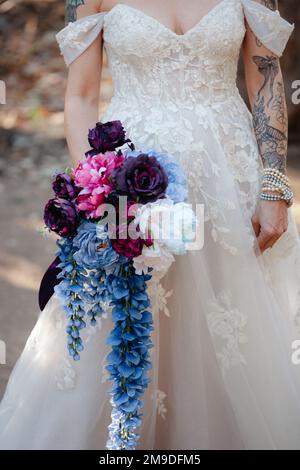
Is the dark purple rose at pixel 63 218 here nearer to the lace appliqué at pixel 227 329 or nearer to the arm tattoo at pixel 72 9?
the lace appliqué at pixel 227 329

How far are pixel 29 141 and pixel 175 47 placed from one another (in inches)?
224

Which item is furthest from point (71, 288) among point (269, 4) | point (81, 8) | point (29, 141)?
point (29, 141)

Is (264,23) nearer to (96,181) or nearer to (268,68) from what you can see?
(268,68)

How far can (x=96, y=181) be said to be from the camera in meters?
2.01

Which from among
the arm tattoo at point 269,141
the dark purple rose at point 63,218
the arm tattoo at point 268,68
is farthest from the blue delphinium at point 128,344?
the arm tattoo at point 268,68

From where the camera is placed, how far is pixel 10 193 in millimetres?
6871

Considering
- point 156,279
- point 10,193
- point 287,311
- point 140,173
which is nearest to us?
point 140,173

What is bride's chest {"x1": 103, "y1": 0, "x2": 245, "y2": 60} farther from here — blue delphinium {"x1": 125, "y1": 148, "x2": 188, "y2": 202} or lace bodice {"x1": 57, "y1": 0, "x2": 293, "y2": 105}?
blue delphinium {"x1": 125, "y1": 148, "x2": 188, "y2": 202}

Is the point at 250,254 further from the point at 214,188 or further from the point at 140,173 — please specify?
the point at 140,173

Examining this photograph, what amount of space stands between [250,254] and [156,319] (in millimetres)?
365

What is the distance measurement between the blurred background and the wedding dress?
149 centimetres

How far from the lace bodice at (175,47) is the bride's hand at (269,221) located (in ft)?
1.29

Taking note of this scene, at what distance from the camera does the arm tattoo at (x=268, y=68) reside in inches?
102
